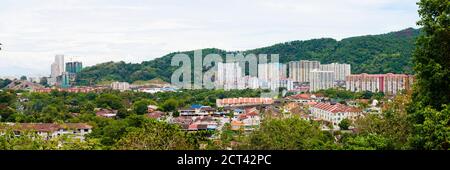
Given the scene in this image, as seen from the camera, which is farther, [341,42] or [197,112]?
[341,42]

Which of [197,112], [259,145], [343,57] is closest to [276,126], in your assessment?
[259,145]

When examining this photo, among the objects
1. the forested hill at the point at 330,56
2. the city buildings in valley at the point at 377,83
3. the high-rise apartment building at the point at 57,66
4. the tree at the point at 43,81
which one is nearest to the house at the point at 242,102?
the city buildings in valley at the point at 377,83

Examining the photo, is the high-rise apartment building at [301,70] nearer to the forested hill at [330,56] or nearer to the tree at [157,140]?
the forested hill at [330,56]

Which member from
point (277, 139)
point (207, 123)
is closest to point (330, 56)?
point (207, 123)

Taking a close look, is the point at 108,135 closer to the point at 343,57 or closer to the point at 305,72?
the point at 305,72

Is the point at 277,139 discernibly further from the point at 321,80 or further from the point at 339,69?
the point at 339,69
